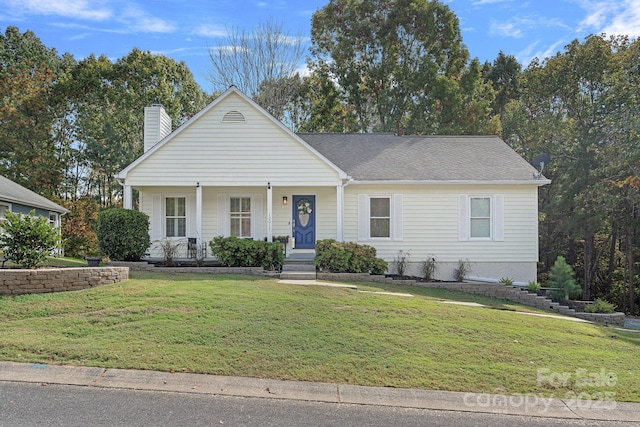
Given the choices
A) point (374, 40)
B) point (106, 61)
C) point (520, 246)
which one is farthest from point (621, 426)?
point (106, 61)

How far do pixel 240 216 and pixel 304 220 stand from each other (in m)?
2.33

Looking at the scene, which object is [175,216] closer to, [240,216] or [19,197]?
[240,216]

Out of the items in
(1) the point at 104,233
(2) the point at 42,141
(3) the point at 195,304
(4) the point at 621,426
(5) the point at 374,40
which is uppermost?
(5) the point at 374,40

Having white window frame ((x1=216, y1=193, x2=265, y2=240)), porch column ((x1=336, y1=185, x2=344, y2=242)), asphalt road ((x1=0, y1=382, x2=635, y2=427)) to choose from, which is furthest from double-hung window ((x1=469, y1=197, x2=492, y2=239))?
asphalt road ((x1=0, y1=382, x2=635, y2=427))

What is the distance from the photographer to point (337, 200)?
15031mm

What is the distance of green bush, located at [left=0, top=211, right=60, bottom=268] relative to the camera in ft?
30.5

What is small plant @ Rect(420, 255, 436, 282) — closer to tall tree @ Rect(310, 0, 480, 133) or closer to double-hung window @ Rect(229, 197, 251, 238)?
double-hung window @ Rect(229, 197, 251, 238)

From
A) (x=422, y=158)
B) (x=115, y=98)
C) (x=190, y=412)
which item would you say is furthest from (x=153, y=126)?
(x=115, y=98)

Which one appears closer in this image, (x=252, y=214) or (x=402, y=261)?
(x=402, y=261)

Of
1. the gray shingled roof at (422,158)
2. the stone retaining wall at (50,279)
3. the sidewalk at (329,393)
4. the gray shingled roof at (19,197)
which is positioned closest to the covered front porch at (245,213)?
the gray shingled roof at (422,158)

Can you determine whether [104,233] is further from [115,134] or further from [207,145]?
[115,134]

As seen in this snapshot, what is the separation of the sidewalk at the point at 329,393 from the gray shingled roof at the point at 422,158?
1094 centimetres

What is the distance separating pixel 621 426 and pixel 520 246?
38.9ft

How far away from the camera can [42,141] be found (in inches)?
1104
